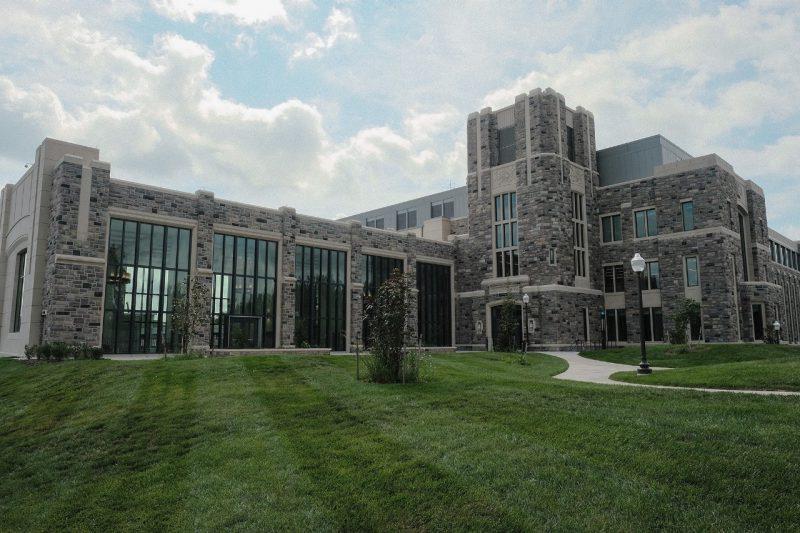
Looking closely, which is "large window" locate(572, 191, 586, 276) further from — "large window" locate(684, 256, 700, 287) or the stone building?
"large window" locate(684, 256, 700, 287)

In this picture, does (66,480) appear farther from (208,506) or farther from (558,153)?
(558,153)

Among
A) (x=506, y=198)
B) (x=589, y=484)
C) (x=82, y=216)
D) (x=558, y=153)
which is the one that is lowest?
(x=589, y=484)

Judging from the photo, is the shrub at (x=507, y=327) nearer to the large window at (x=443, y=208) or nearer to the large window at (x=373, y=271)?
the large window at (x=373, y=271)

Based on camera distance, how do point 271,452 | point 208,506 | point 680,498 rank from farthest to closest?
point 271,452 → point 208,506 → point 680,498

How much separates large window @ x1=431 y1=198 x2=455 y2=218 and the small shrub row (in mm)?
34408

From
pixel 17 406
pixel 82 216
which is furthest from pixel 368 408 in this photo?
pixel 82 216

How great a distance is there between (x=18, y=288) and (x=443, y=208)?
3436cm

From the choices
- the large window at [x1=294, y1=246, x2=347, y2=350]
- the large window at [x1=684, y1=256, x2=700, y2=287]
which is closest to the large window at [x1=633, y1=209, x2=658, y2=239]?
the large window at [x1=684, y1=256, x2=700, y2=287]

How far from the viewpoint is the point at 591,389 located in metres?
10.7

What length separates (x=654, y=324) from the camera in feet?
111

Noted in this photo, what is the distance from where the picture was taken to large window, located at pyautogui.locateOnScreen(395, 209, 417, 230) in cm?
5384

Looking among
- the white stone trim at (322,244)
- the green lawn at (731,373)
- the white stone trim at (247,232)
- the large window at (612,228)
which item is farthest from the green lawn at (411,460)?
the large window at (612,228)

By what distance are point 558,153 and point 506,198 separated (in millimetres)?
4425

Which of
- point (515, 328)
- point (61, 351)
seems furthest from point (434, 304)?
point (61, 351)
